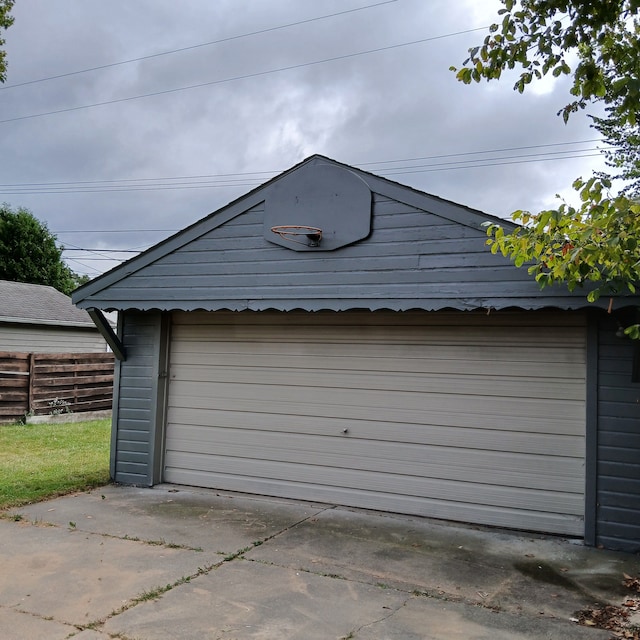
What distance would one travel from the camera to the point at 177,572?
476cm

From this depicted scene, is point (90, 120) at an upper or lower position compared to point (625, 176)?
upper

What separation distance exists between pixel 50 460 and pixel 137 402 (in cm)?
257

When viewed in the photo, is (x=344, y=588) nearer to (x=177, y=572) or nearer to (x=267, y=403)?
(x=177, y=572)

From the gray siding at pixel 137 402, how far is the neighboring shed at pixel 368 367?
0.02m

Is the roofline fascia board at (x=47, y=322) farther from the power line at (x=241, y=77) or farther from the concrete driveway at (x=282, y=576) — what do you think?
the concrete driveway at (x=282, y=576)

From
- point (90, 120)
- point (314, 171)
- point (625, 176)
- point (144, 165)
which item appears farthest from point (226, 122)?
point (314, 171)

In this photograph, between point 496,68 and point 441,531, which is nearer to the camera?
point 496,68

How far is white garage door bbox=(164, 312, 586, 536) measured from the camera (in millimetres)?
5996

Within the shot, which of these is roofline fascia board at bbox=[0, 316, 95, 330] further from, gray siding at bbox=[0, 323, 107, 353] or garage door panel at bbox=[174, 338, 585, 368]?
garage door panel at bbox=[174, 338, 585, 368]

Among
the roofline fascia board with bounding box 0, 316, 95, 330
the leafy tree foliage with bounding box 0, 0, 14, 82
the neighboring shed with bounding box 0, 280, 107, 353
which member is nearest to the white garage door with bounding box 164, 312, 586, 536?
the leafy tree foliage with bounding box 0, 0, 14, 82

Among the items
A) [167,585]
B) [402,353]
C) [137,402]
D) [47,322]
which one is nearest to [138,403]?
[137,402]

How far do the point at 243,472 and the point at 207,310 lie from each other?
1917 mm

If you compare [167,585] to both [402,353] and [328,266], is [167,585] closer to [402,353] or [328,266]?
[402,353]

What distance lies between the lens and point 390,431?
6684mm
